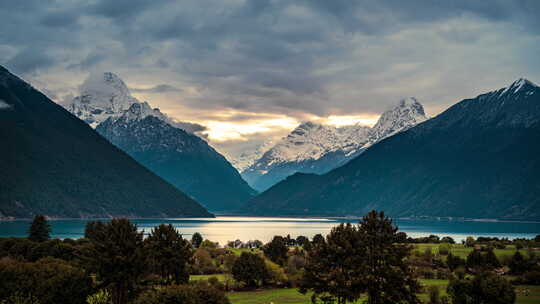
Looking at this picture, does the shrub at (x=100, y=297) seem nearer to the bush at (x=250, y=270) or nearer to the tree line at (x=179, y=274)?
the tree line at (x=179, y=274)

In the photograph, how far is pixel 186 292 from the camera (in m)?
34.9

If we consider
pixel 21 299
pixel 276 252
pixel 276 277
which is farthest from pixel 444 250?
pixel 21 299

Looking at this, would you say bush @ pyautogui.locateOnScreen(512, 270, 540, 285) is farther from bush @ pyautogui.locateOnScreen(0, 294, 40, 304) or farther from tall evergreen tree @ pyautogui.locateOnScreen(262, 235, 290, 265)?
bush @ pyautogui.locateOnScreen(0, 294, 40, 304)

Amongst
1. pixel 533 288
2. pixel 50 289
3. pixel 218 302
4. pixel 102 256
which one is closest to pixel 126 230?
pixel 102 256

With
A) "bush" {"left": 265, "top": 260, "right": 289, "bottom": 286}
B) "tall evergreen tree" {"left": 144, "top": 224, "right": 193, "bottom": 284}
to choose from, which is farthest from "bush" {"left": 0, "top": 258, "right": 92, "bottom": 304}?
"bush" {"left": 265, "top": 260, "right": 289, "bottom": 286}

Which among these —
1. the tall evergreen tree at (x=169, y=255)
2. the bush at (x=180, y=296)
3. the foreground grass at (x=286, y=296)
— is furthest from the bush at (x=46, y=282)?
the foreground grass at (x=286, y=296)

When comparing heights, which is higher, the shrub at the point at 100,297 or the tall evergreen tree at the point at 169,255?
the tall evergreen tree at the point at 169,255

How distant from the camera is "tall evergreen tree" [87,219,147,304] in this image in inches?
1567

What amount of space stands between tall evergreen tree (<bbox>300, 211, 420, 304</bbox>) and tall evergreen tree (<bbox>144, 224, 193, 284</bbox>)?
1246 centimetres

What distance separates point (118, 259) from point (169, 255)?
10.4m

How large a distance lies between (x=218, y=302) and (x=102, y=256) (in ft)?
28.6

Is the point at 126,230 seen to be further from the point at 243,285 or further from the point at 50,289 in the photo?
the point at 243,285

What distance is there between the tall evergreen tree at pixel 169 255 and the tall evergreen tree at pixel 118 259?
26.8 ft

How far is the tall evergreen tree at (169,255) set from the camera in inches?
1950
